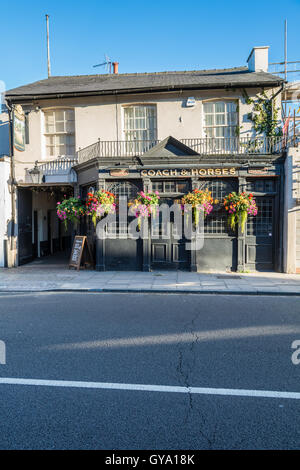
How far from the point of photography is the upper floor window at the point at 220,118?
1305 cm

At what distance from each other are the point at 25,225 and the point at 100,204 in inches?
192

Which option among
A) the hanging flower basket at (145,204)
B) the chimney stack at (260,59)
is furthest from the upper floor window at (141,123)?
the chimney stack at (260,59)

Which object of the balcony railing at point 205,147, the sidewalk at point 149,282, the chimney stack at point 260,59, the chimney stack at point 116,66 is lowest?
the sidewalk at point 149,282

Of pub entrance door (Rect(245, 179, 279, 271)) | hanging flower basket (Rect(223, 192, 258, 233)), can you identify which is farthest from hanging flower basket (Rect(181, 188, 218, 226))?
pub entrance door (Rect(245, 179, 279, 271))

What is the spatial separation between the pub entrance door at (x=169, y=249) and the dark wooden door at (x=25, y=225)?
630 centimetres

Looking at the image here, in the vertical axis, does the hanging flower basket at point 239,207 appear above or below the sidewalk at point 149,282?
above

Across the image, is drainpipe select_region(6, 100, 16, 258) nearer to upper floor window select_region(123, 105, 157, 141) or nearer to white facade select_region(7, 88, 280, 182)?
white facade select_region(7, 88, 280, 182)

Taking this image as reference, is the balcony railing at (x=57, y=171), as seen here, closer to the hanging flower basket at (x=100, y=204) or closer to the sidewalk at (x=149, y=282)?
the hanging flower basket at (x=100, y=204)

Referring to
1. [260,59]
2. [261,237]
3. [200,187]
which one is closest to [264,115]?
[260,59]

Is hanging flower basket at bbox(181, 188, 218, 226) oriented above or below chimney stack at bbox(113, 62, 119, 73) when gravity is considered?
below

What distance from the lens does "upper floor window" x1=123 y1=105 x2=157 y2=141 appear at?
44.2ft

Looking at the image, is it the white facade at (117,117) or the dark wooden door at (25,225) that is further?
the dark wooden door at (25,225)

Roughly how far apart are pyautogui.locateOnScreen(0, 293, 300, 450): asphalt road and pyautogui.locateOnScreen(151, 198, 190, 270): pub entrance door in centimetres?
475
